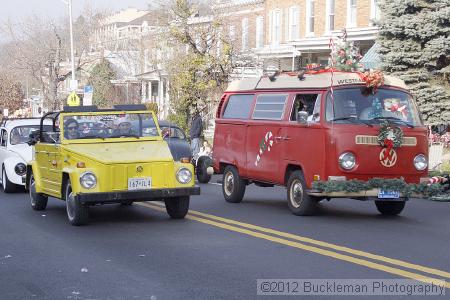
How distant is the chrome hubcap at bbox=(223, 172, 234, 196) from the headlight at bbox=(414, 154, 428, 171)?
405 cm

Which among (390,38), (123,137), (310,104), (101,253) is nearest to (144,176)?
(123,137)

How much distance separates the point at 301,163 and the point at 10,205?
20.1 ft

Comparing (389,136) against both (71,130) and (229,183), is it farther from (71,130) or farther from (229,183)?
(71,130)

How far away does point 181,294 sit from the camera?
748 cm

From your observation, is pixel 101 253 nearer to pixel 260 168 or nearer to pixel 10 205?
pixel 260 168

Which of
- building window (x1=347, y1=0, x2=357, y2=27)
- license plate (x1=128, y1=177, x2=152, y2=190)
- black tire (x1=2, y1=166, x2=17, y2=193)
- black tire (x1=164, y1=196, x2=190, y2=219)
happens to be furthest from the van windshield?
building window (x1=347, y1=0, x2=357, y2=27)

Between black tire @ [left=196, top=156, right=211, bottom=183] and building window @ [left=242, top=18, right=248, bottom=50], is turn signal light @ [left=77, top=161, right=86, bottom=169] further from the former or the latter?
building window @ [left=242, top=18, right=248, bottom=50]

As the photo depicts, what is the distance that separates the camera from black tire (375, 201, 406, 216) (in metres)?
13.3

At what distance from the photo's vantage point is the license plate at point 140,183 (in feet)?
38.4

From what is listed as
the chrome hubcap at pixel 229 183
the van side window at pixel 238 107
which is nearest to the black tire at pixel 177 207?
the chrome hubcap at pixel 229 183

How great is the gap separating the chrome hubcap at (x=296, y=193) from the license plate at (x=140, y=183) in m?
2.71

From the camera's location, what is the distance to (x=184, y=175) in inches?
476

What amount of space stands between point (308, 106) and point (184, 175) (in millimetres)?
2619

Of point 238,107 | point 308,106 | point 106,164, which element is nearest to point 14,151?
point 238,107
